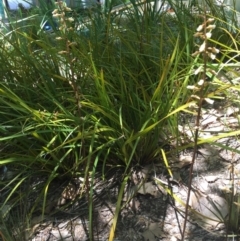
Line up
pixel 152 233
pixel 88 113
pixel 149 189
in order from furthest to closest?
1. pixel 88 113
2. pixel 149 189
3. pixel 152 233

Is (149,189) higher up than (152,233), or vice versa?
(149,189)

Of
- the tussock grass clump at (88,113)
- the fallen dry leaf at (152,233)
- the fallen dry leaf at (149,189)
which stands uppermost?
the tussock grass clump at (88,113)

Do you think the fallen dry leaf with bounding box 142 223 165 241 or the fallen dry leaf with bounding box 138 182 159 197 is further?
the fallen dry leaf with bounding box 138 182 159 197

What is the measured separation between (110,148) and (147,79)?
0.62 meters

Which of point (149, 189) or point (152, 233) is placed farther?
point (149, 189)

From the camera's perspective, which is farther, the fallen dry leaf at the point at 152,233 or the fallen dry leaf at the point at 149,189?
the fallen dry leaf at the point at 149,189

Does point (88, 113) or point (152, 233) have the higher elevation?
point (88, 113)

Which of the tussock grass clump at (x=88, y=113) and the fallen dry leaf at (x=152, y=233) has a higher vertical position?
the tussock grass clump at (x=88, y=113)

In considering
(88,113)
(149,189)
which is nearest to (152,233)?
(149,189)

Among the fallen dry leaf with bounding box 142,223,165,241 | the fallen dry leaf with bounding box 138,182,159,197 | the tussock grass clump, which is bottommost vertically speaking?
the fallen dry leaf with bounding box 142,223,165,241

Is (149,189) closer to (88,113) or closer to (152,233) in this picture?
(152,233)

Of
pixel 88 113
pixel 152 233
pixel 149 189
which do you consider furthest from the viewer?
pixel 88 113

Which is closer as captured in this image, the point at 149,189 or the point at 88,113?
the point at 149,189

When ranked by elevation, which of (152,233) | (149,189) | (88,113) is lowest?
(152,233)
